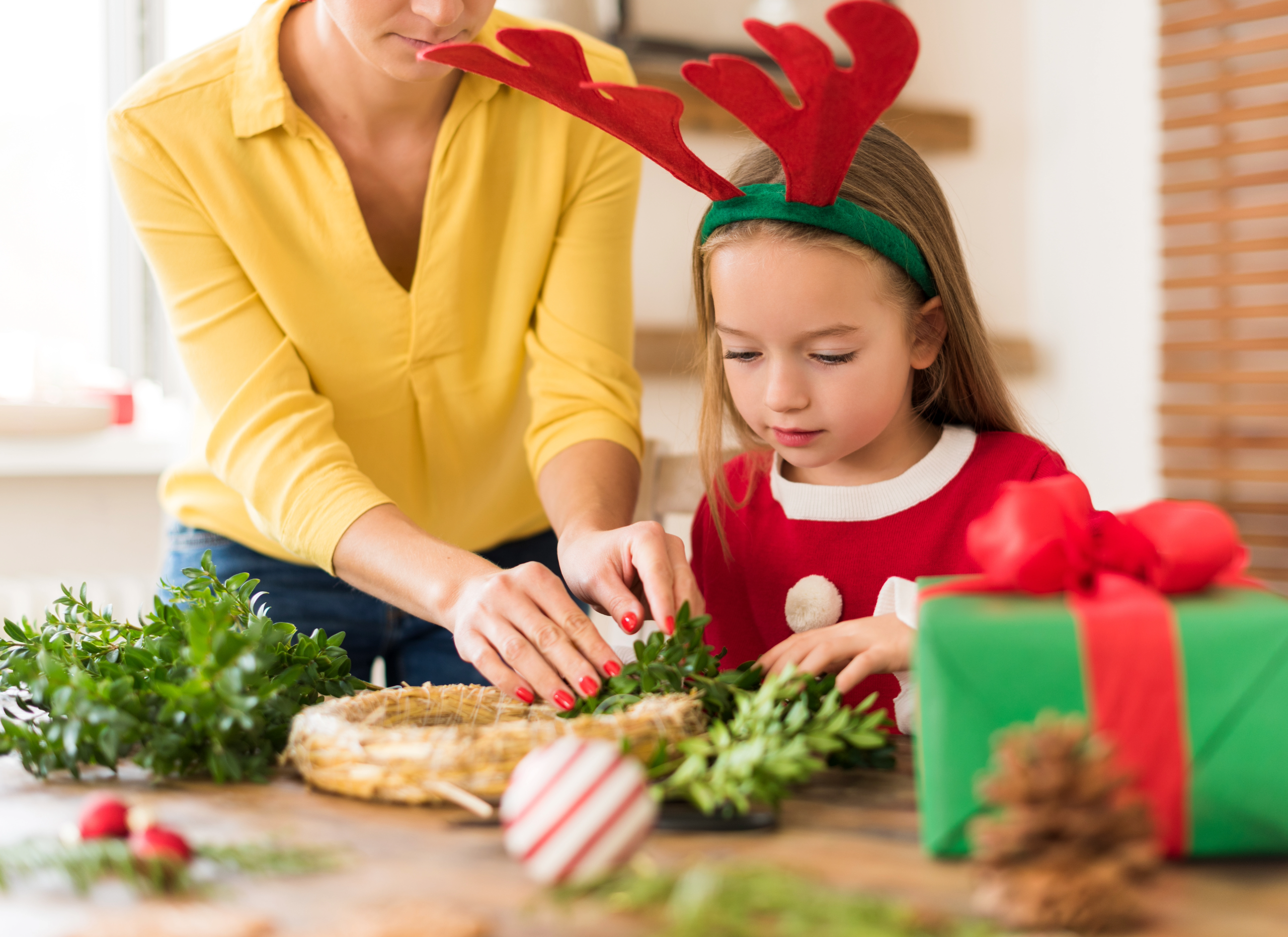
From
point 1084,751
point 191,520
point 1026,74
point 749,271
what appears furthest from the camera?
point 1026,74

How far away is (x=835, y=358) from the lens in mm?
1141

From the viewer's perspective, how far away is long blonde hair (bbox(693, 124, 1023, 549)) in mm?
1171

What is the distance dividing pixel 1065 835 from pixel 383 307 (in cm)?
106

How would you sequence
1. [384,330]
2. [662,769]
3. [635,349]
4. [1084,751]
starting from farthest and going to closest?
[635,349] → [384,330] → [662,769] → [1084,751]

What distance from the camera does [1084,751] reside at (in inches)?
21.4

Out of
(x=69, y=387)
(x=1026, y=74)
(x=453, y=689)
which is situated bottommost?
(x=453, y=689)

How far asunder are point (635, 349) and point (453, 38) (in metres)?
1.62

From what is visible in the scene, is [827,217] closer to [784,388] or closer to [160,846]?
[784,388]

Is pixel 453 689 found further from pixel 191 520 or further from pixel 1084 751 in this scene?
pixel 191 520

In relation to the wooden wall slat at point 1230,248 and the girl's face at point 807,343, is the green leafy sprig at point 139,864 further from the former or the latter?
the wooden wall slat at point 1230,248

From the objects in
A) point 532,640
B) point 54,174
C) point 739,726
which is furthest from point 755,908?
point 54,174

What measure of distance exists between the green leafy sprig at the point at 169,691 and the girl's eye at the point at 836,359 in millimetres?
515

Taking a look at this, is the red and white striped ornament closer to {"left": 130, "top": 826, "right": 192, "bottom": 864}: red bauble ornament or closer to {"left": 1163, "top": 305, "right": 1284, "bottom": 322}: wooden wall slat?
{"left": 130, "top": 826, "right": 192, "bottom": 864}: red bauble ornament

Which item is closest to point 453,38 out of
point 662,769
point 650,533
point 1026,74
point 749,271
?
point 749,271
